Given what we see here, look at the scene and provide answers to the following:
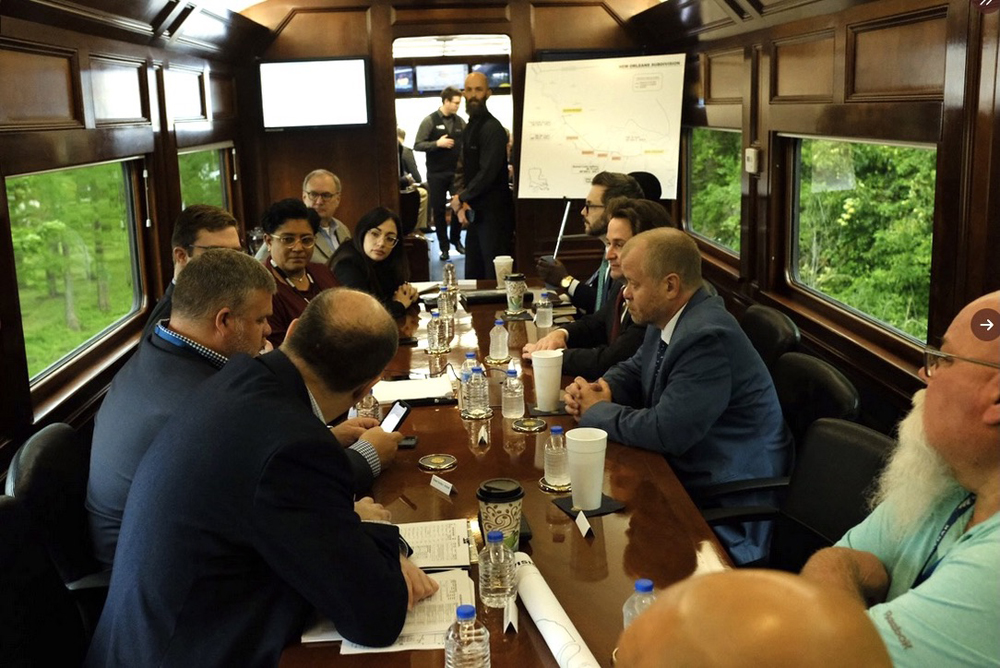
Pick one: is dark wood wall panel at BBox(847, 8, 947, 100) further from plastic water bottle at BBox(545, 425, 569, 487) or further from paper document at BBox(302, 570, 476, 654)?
paper document at BBox(302, 570, 476, 654)

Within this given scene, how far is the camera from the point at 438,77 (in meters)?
10.4

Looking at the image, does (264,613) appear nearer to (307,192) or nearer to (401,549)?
(401,549)

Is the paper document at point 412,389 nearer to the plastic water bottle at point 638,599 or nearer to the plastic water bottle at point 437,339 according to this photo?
the plastic water bottle at point 437,339

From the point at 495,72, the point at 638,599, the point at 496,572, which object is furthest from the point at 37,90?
the point at 495,72

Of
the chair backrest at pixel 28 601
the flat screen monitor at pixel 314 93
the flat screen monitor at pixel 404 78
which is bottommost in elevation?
the chair backrest at pixel 28 601

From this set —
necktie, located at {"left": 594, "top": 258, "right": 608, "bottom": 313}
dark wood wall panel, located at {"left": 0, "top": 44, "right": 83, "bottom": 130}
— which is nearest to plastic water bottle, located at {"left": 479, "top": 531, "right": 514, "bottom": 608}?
dark wood wall panel, located at {"left": 0, "top": 44, "right": 83, "bottom": 130}

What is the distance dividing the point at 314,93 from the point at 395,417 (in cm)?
466

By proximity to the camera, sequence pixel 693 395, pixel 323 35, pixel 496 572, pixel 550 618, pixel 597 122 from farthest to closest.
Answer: pixel 323 35
pixel 597 122
pixel 693 395
pixel 496 572
pixel 550 618

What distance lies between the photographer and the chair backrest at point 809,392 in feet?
9.48

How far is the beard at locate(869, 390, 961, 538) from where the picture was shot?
156 centimetres

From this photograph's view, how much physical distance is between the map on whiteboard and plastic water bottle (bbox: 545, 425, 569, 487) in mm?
4388

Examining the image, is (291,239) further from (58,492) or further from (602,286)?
(58,492)

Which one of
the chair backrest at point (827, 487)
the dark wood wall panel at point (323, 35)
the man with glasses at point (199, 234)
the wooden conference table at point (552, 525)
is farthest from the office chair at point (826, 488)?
the dark wood wall panel at point (323, 35)

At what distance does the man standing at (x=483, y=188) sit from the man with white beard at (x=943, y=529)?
225 inches
